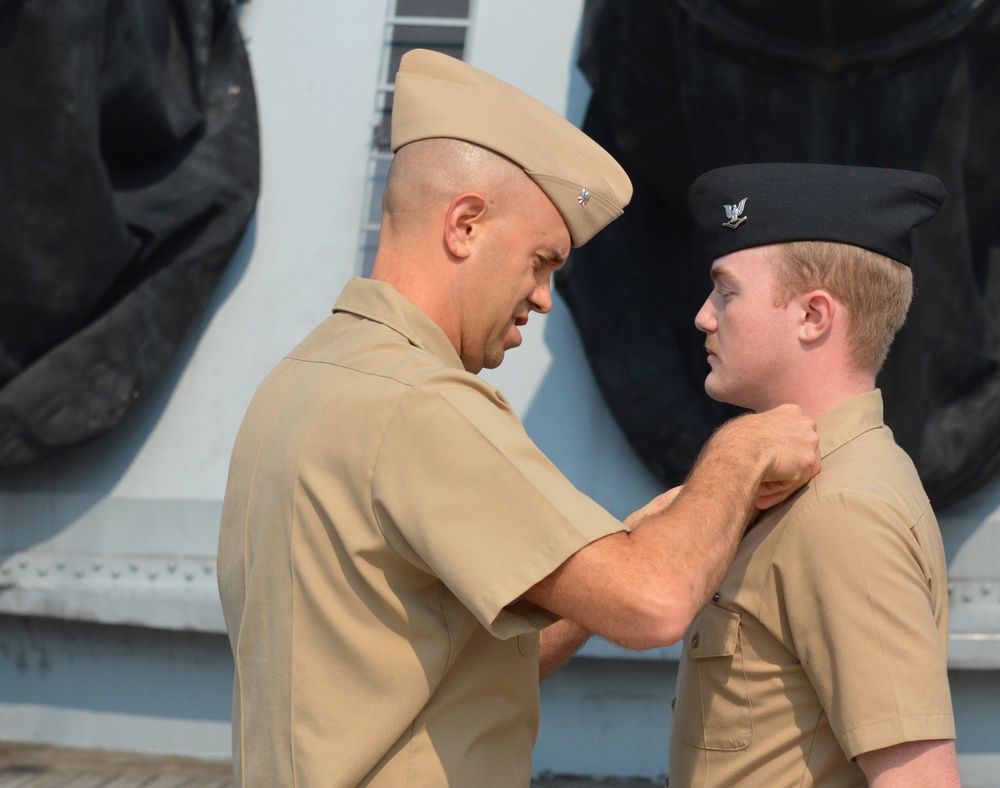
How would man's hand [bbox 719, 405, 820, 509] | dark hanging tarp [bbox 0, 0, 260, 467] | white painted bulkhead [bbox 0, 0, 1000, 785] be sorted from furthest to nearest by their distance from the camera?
white painted bulkhead [bbox 0, 0, 1000, 785] < dark hanging tarp [bbox 0, 0, 260, 467] < man's hand [bbox 719, 405, 820, 509]

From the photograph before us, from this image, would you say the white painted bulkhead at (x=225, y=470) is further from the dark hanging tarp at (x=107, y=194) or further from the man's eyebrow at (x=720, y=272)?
the man's eyebrow at (x=720, y=272)

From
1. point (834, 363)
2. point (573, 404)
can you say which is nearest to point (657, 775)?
point (573, 404)

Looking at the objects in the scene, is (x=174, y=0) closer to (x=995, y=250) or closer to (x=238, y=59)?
(x=238, y=59)

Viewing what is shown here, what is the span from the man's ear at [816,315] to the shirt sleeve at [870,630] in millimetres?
228

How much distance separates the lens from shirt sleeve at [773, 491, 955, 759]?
1.32 m

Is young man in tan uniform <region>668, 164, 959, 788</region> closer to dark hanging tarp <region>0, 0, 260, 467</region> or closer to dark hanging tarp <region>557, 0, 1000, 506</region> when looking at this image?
dark hanging tarp <region>557, 0, 1000, 506</region>

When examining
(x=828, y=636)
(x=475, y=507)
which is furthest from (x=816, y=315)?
(x=475, y=507)

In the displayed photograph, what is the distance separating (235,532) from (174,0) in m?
2.39

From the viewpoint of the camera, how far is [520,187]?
1.58 meters

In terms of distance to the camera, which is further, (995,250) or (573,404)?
(573,404)

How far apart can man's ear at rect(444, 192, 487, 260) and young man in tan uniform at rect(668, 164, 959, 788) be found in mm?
329

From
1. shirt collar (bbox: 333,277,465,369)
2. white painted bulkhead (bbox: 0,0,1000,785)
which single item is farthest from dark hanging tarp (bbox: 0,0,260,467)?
shirt collar (bbox: 333,277,465,369)

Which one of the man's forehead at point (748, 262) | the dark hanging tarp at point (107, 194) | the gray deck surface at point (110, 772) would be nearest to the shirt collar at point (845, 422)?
the man's forehead at point (748, 262)

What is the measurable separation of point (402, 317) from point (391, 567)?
0.34 metres
